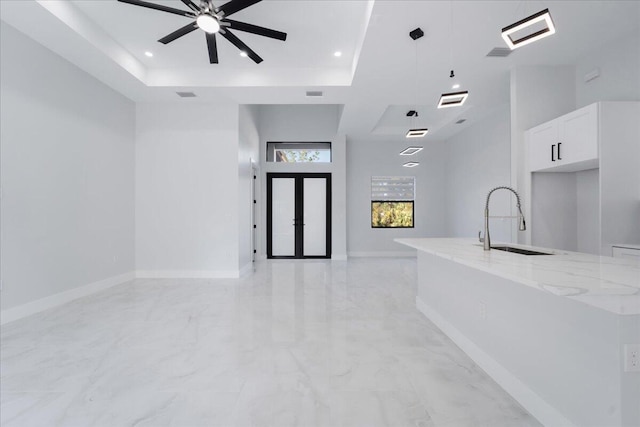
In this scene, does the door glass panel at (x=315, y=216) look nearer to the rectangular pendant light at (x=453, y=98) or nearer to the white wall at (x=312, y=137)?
the white wall at (x=312, y=137)

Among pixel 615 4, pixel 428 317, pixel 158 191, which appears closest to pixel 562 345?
pixel 428 317

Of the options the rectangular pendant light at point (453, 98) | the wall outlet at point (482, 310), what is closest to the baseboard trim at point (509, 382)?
the wall outlet at point (482, 310)

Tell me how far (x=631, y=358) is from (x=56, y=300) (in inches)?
215

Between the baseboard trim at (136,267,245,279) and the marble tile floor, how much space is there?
143cm

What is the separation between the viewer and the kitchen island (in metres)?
1.35

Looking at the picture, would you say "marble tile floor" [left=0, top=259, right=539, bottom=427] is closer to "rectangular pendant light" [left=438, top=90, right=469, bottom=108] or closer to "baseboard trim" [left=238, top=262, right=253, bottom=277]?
"baseboard trim" [left=238, top=262, right=253, bottom=277]

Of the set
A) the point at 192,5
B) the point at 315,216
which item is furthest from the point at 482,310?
the point at 315,216

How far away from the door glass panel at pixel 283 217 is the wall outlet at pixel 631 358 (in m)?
7.17

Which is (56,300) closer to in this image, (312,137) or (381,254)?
(312,137)

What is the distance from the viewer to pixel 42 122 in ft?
12.4

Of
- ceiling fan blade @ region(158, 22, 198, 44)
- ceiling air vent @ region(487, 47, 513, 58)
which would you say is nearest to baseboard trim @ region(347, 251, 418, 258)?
ceiling air vent @ region(487, 47, 513, 58)

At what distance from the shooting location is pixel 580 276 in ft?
4.78

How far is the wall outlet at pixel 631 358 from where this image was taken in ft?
4.43

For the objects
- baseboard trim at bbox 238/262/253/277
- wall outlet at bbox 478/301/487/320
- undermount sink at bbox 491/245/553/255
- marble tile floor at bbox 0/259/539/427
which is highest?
undermount sink at bbox 491/245/553/255
